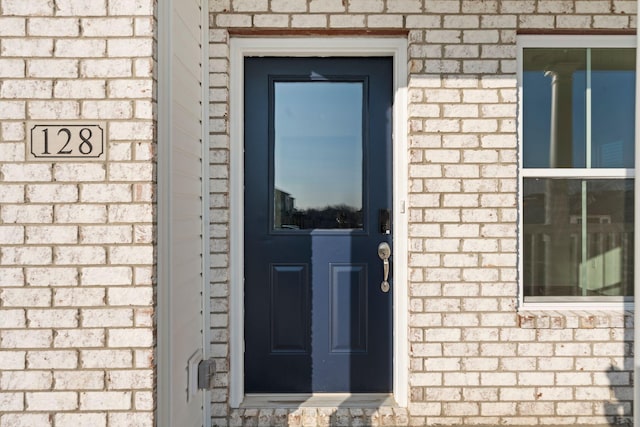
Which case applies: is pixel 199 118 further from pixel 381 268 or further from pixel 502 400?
pixel 502 400

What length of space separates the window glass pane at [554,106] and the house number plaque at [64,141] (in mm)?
2410

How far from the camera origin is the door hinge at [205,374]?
249 centimetres

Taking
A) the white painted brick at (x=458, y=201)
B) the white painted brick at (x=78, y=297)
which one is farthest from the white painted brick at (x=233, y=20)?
the white painted brick at (x=78, y=297)

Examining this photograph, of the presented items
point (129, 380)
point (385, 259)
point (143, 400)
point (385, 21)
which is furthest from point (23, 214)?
point (385, 21)

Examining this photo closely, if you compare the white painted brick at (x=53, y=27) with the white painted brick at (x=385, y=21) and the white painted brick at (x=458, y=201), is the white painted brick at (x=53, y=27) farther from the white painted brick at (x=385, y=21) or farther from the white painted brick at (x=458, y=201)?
the white painted brick at (x=458, y=201)

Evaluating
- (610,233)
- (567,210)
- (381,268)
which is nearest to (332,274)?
(381,268)

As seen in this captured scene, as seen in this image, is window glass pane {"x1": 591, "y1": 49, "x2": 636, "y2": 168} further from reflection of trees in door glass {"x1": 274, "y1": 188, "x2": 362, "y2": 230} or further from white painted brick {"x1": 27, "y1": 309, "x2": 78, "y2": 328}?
white painted brick {"x1": 27, "y1": 309, "x2": 78, "y2": 328}

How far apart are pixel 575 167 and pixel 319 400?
2.18 metres

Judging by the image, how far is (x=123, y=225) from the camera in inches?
74.7

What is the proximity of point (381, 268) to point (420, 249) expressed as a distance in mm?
331

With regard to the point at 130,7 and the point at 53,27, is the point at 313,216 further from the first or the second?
the point at 53,27

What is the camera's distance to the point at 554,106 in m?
2.85

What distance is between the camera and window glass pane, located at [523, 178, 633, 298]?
112 inches

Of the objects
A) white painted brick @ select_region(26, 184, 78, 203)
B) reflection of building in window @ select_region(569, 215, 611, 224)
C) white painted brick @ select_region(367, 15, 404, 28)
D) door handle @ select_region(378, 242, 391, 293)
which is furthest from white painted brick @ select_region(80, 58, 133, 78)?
reflection of building in window @ select_region(569, 215, 611, 224)
